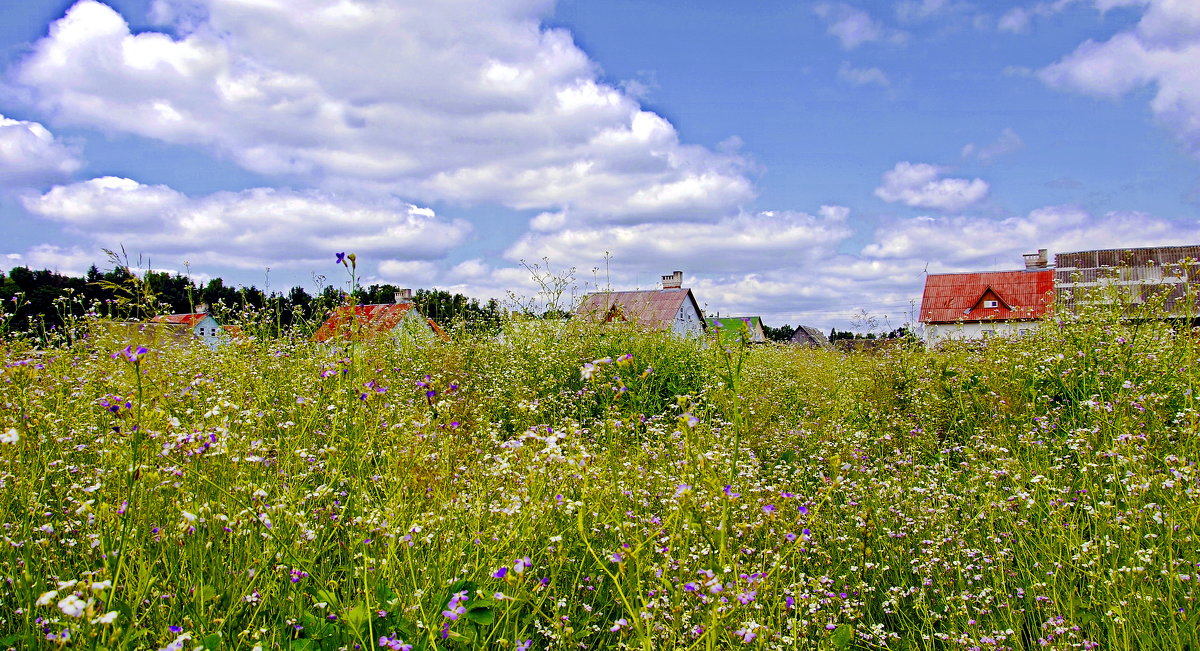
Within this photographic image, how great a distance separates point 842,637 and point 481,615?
5.23 feet

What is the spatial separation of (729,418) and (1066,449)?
2.93m

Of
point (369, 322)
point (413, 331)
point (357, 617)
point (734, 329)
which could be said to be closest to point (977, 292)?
point (413, 331)

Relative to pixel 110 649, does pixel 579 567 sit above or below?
below

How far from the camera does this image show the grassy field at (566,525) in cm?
243

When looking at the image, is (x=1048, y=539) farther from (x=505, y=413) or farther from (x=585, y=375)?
(x=505, y=413)

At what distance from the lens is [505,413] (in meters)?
7.21

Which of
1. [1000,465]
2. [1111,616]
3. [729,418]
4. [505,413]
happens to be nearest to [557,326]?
[505,413]

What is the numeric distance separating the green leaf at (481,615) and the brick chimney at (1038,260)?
5188cm

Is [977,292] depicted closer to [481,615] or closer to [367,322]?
[367,322]

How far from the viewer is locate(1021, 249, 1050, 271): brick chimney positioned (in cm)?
4500

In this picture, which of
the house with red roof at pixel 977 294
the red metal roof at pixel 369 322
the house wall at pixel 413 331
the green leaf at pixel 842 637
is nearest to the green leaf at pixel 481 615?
the green leaf at pixel 842 637

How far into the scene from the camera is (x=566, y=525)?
326cm

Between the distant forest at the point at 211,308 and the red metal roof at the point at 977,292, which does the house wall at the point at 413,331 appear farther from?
the red metal roof at the point at 977,292

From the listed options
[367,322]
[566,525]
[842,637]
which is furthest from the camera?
[367,322]
